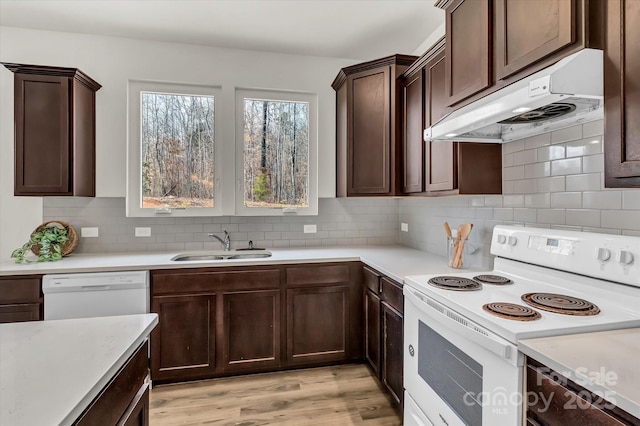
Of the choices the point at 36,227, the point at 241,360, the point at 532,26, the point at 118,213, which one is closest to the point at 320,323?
the point at 241,360

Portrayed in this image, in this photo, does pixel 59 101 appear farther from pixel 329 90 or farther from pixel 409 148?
pixel 409 148

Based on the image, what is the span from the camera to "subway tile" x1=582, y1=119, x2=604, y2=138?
4.70ft

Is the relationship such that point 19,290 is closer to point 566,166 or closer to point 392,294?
point 392,294

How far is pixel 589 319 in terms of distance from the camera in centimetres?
110

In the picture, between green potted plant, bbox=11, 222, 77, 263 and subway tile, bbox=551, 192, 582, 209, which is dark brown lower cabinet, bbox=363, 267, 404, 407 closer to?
subway tile, bbox=551, 192, 582, 209

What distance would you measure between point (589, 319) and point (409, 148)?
65.4 inches

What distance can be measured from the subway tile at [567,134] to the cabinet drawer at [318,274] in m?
1.63

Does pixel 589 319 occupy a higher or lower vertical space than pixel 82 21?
lower

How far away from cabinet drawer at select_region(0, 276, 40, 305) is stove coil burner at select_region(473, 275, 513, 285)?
9.28 feet

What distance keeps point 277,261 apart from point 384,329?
939mm

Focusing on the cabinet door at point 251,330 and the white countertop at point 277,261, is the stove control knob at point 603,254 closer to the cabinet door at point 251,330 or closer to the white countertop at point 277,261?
the white countertop at point 277,261

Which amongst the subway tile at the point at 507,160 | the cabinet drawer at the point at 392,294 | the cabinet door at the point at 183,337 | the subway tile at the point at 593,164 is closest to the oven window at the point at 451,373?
the cabinet drawer at the point at 392,294

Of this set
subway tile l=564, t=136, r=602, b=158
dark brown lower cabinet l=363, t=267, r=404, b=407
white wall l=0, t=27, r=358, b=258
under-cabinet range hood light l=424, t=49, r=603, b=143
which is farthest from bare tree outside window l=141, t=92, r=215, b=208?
subway tile l=564, t=136, r=602, b=158

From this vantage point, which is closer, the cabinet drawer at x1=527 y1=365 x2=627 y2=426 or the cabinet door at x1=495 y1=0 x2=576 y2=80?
the cabinet drawer at x1=527 y1=365 x2=627 y2=426
